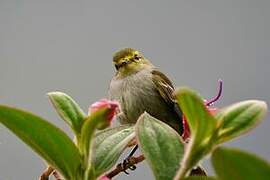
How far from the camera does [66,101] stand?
47cm

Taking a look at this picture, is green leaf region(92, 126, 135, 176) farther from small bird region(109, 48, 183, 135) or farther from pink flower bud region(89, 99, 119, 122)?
small bird region(109, 48, 183, 135)

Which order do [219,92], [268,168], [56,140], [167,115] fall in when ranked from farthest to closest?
1. [167,115]
2. [219,92]
3. [56,140]
4. [268,168]

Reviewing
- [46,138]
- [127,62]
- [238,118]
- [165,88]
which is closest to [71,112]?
[46,138]

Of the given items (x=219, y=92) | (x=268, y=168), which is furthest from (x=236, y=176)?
(x=219, y=92)

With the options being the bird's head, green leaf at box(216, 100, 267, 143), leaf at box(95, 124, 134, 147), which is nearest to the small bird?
the bird's head

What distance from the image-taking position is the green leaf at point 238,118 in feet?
1.30

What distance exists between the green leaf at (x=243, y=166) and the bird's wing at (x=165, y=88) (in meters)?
1.83

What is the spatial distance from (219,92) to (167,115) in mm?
1628

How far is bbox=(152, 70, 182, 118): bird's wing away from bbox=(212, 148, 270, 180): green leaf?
6.00ft

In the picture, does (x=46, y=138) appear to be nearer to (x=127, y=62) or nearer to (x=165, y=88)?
(x=165, y=88)

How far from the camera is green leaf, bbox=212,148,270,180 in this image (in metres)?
0.31

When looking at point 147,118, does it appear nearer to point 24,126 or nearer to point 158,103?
point 24,126

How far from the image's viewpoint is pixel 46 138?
1.39 ft

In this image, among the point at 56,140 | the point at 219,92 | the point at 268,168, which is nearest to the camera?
the point at 268,168
